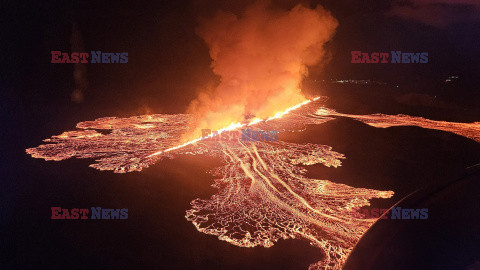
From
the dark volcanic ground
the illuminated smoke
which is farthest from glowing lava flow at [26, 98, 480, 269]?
the illuminated smoke

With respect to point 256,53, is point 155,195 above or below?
below

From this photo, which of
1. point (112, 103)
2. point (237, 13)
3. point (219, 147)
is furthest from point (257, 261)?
point (112, 103)

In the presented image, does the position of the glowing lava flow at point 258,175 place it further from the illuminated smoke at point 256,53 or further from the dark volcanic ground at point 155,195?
the illuminated smoke at point 256,53

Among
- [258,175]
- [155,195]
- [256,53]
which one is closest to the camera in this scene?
[155,195]

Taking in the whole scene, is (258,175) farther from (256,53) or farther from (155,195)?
(256,53)

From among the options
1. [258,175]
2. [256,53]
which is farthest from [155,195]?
[256,53]

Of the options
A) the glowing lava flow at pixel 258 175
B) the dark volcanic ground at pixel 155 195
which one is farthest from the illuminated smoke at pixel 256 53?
the dark volcanic ground at pixel 155 195
